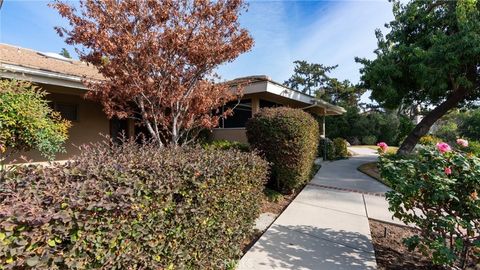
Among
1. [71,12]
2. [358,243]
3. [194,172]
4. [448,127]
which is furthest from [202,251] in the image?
[448,127]

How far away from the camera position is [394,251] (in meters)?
3.64

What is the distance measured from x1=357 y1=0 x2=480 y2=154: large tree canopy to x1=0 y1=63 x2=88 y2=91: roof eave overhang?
1091 centimetres

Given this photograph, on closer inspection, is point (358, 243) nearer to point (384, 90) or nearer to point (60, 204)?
point (60, 204)

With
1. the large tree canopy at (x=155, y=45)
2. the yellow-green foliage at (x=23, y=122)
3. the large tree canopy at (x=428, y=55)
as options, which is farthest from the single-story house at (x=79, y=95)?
the large tree canopy at (x=428, y=55)

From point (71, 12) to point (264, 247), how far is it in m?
4.99

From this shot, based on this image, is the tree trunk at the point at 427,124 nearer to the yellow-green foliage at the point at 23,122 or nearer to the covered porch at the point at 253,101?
the covered porch at the point at 253,101

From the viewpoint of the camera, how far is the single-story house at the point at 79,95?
652cm

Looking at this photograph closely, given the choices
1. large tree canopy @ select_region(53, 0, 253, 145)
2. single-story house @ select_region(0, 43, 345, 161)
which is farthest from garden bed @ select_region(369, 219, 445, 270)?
single-story house @ select_region(0, 43, 345, 161)

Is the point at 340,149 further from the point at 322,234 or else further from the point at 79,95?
the point at 79,95

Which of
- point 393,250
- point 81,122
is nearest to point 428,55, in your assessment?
point 393,250

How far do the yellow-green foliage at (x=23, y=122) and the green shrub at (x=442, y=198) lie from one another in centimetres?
628

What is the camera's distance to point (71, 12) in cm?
414

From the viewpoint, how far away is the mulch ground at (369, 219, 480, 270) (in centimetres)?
324

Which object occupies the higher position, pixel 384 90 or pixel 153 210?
pixel 384 90
